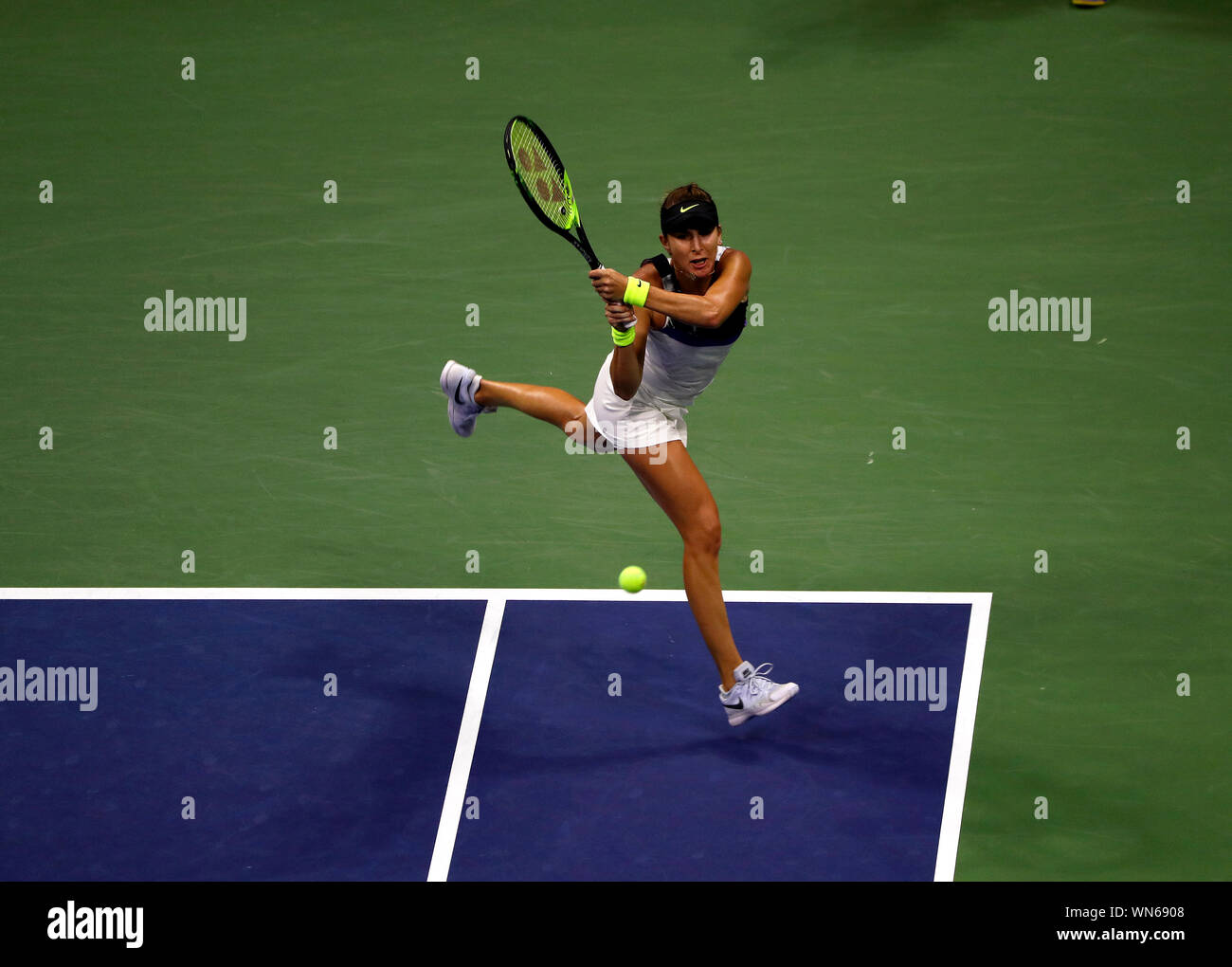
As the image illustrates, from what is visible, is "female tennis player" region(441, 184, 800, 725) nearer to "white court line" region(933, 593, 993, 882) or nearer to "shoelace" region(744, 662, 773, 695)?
"shoelace" region(744, 662, 773, 695)

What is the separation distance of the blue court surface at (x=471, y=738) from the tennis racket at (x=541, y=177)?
2196 millimetres

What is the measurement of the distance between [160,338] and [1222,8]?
9424 mm

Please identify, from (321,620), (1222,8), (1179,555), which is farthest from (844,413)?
(1222,8)

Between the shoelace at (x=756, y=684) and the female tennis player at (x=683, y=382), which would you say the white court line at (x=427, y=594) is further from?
the shoelace at (x=756, y=684)

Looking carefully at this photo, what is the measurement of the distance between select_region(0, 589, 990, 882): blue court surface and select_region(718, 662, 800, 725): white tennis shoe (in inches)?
6.2

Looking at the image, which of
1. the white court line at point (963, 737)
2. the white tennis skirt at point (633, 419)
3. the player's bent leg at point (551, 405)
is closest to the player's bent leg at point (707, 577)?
the white tennis skirt at point (633, 419)

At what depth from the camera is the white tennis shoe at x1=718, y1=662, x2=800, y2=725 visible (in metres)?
7.44

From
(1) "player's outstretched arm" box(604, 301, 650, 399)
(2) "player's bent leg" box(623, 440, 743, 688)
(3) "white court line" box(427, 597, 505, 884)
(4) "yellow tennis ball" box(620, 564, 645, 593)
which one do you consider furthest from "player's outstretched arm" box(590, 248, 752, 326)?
(3) "white court line" box(427, 597, 505, 884)

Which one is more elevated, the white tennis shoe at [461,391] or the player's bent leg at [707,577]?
the white tennis shoe at [461,391]

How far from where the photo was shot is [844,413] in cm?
1009

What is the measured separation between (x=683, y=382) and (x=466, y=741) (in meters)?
1.98

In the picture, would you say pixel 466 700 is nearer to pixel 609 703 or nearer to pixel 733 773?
pixel 609 703

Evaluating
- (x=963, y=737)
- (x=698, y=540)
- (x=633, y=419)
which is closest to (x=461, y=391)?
(x=633, y=419)

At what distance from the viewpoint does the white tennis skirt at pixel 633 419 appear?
761cm
